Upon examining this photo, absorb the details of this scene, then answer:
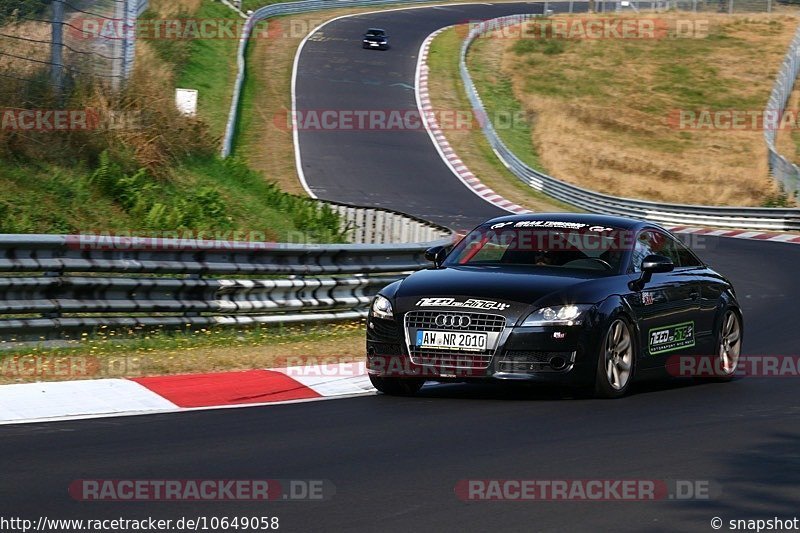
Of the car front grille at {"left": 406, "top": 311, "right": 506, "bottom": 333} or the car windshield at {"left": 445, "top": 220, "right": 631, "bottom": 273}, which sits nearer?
the car front grille at {"left": 406, "top": 311, "right": 506, "bottom": 333}

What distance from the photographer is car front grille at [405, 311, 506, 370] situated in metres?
9.48

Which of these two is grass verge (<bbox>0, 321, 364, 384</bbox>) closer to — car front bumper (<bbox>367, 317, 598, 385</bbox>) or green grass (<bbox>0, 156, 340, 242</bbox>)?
car front bumper (<bbox>367, 317, 598, 385</bbox>)

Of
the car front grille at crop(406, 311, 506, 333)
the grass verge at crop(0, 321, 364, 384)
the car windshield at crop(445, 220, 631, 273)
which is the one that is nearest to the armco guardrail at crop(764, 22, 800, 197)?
the grass verge at crop(0, 321, 364, 384)

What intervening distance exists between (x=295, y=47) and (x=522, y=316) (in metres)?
51.3

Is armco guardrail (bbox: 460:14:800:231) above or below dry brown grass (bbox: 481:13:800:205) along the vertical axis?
below

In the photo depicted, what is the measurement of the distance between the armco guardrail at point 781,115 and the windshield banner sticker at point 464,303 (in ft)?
97.8

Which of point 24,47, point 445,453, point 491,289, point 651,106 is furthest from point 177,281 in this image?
point 651,106

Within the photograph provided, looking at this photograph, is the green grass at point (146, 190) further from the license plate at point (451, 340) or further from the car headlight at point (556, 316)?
the car headlight at point (556, 316)

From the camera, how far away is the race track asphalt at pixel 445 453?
5.96 m

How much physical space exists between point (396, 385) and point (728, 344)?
3.46 metres

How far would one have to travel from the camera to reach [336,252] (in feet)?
46.5

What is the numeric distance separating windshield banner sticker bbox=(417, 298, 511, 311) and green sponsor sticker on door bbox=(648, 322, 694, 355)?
5.32 feet

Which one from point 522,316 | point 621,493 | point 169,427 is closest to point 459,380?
point 522,316

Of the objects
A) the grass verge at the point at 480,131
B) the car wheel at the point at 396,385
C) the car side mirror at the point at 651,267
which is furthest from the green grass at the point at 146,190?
the grass verge at the point at 480,131
